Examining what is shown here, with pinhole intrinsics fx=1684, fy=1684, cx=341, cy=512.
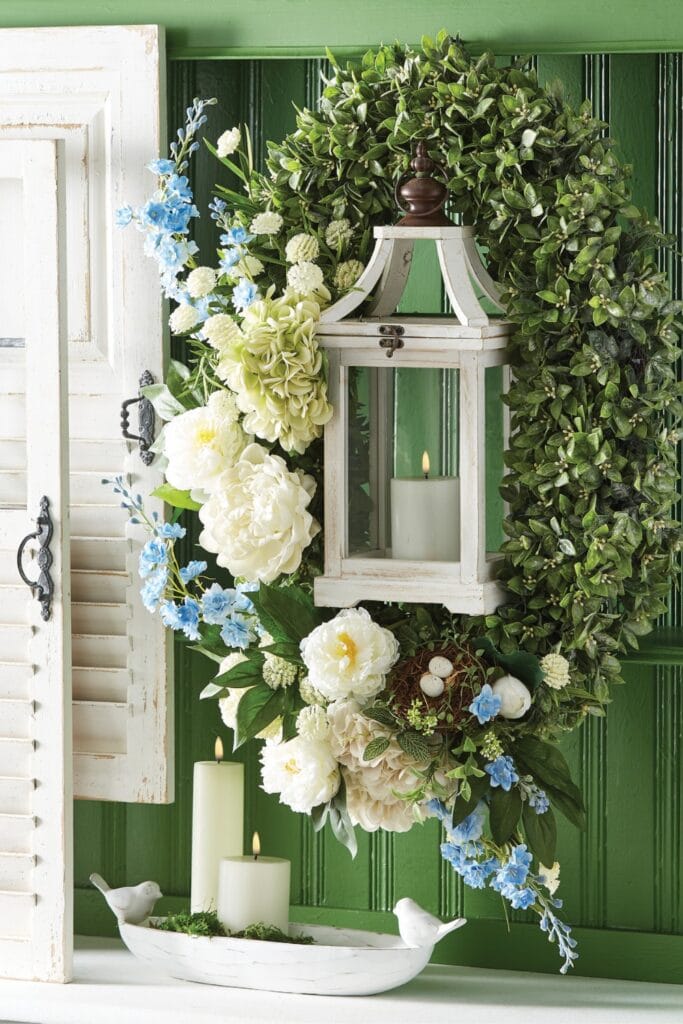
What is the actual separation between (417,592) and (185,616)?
0.32 meters

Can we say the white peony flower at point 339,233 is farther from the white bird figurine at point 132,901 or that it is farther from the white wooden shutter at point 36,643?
the white bird figurine at point 132,901

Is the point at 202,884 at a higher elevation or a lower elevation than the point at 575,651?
lower

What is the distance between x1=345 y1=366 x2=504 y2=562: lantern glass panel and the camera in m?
2.03

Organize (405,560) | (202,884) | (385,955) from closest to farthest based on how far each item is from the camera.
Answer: (405,560) < (385,955) < (202,884)

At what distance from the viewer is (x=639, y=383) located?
207 cm

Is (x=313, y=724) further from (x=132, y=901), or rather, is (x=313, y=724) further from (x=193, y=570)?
(x=132, y=901)

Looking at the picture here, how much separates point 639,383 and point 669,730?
0.54 m

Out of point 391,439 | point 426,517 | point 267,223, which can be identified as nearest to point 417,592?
point 426,517

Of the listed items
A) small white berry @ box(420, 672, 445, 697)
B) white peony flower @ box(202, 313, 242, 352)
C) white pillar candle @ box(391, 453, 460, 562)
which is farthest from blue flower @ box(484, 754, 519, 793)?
white peony flower @ box(202, 313, 242, 352)

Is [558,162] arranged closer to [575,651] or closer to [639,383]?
[639,383]

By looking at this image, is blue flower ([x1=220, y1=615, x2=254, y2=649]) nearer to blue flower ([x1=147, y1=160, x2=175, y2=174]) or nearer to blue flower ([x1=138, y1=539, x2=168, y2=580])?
blue flower ([x1=138, y1=539, x2=168, y2=580])

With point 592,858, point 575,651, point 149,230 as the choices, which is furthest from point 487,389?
point 592,858

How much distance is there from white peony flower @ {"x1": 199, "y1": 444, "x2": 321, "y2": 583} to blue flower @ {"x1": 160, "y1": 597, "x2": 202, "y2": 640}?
111mm

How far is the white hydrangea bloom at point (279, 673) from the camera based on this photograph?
2125 mm
